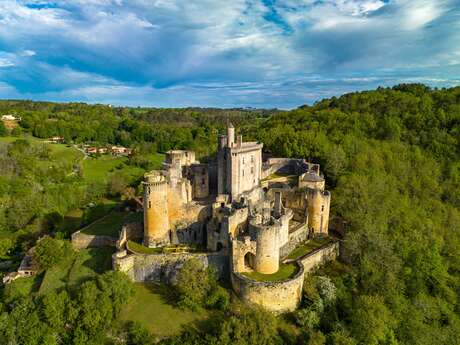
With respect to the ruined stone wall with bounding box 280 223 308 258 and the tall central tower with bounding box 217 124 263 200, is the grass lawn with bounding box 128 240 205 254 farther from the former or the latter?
the ruined stone wall with bounding box 280 223 308 258

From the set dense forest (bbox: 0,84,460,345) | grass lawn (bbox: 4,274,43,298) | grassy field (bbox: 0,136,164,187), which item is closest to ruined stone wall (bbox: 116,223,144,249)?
dense forest (bbox: 0,84,460,345)

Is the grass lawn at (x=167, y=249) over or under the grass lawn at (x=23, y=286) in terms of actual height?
over

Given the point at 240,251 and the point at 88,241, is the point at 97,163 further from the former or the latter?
the point at 240,251

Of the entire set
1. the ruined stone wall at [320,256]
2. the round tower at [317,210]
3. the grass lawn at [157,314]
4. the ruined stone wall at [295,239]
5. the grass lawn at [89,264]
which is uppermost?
the round tower at [317,210]

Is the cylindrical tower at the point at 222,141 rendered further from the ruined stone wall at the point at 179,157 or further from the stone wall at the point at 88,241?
the stone wall at the point at 88,241

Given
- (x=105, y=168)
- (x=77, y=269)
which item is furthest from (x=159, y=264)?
(x=105, y=168)

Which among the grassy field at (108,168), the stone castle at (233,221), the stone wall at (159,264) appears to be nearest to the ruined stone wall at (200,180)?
the stone castle at (233,221)

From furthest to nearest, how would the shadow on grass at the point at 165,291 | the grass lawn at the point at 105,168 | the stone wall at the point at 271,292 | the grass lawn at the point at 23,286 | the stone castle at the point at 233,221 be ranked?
the grass lawn at the point at 105,168
the grass lawn at the point at 23,286
the shadow on grass at the point at 165,291
the stone castle at the point at 233,221
the stone wall at the point at 271,292
